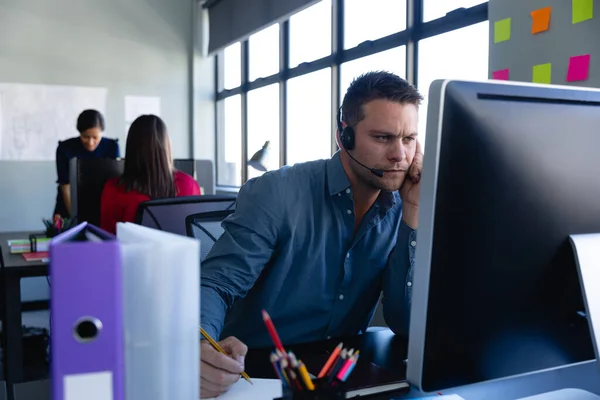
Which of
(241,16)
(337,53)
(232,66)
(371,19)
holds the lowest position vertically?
(337,53)

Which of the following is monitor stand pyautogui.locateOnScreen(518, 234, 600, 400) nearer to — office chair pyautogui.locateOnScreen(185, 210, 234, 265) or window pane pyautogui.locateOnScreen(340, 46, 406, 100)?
office chair pyautogui.locateOnScreen(185, 210, 234, 265)

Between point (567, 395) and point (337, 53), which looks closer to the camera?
point (567, 395)

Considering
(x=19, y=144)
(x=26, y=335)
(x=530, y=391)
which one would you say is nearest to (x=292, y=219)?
(x=530, y=391)

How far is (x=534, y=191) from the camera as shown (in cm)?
62

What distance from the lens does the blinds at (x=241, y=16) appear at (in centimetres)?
379

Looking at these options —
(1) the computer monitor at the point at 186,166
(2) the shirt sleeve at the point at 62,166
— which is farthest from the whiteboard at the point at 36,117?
(1) the computer monitor at the point at 186,166

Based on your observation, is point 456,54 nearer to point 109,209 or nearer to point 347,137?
point 347,137

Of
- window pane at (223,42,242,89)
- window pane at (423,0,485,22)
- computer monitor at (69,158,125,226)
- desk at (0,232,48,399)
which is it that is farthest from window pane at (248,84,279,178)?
desk at (0,232,48,399)

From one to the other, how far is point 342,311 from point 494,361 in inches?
27.9

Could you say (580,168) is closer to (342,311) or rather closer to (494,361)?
(494,361)

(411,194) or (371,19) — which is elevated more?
(371,19)

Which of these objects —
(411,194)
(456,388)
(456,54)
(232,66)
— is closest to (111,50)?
(232,66)

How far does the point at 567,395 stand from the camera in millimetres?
800

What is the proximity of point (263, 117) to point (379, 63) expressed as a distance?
5.45 feet
